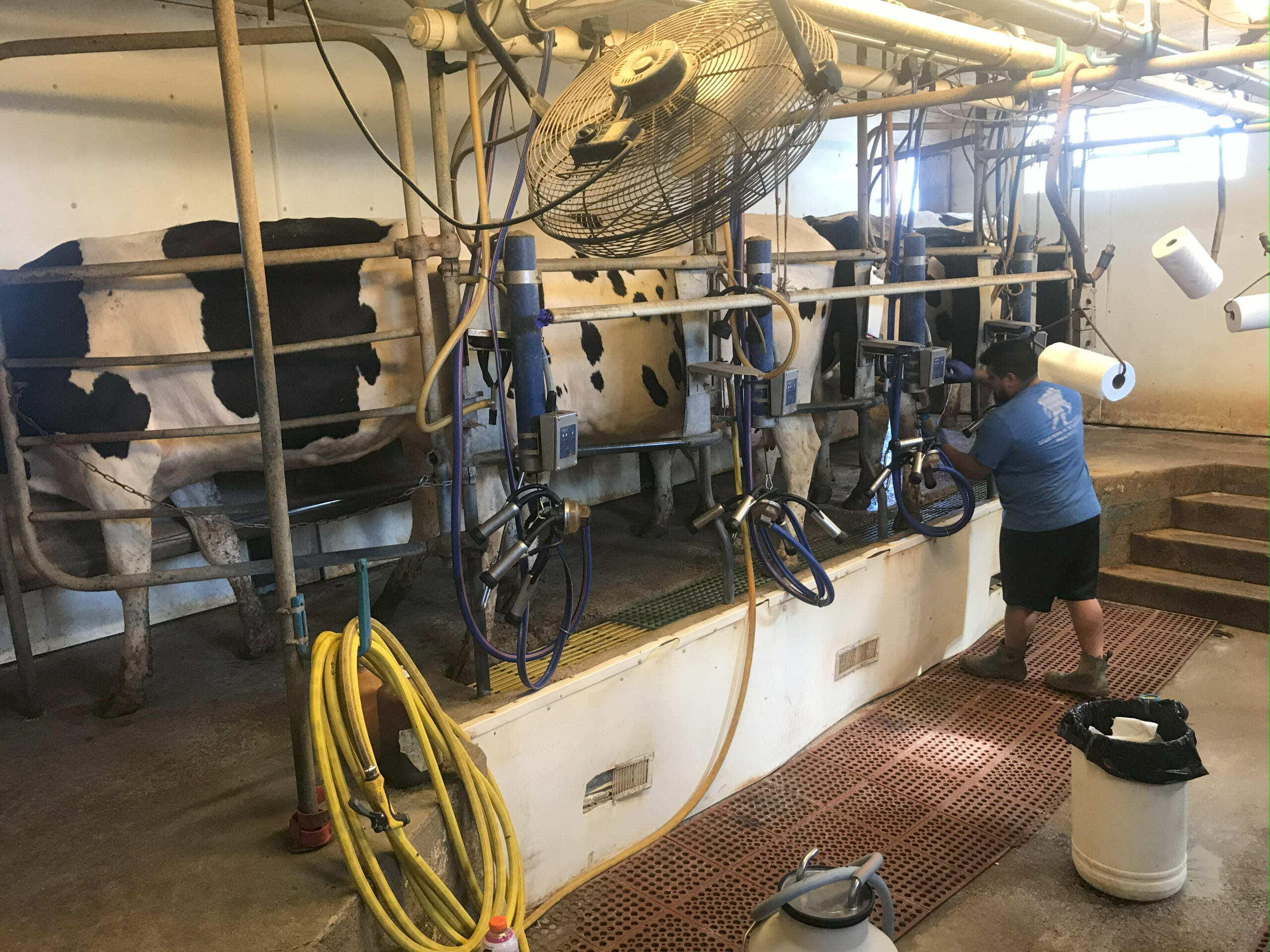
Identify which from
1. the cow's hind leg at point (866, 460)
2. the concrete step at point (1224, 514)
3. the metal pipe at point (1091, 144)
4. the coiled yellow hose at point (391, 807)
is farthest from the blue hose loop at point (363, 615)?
the concrete step at point (1224, 514)

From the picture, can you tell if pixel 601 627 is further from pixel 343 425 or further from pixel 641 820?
pixel 343 425

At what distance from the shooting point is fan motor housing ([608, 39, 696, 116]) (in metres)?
1.70

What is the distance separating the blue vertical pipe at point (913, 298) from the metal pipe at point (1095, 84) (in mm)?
692

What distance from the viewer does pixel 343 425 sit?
3.32 meters

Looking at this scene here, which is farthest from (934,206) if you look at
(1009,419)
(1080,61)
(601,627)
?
(601,627)

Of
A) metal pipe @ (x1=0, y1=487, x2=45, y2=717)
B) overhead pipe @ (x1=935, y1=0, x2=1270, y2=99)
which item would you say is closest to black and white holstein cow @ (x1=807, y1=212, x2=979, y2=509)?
overhead pipe @ (x1=935, y1=0, x2=1270, y2=99)

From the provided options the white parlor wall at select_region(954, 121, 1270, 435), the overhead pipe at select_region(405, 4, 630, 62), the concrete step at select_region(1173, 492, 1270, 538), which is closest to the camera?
the overhead pipe at select_region(405, 4, 630, 62)

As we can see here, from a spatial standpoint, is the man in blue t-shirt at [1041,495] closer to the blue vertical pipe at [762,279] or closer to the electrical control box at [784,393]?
the electrical control box at [784,393]

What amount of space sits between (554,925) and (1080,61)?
315 centimetres

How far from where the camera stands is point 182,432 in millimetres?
2721

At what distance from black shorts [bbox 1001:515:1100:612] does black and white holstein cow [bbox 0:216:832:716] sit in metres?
2.23

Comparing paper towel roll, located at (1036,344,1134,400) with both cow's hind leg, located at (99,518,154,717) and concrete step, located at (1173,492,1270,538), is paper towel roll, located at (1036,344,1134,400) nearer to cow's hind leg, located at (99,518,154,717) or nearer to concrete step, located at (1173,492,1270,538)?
concrete step, located at (1173,492,1270,538)

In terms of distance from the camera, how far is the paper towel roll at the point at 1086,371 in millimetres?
3539

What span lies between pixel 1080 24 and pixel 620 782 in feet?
8.73
